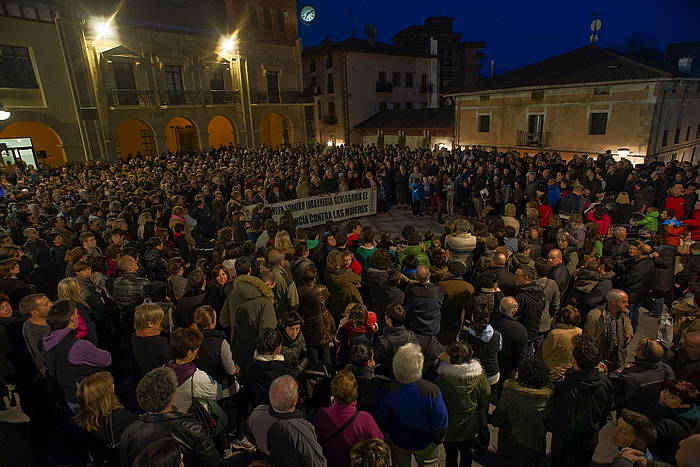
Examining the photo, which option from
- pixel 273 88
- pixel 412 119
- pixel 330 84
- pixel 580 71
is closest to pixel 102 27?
pixel 273 88

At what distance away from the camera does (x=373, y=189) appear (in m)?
14.3

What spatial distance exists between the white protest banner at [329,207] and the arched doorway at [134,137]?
70.0 ft

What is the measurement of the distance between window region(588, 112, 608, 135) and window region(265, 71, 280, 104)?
22.8 m

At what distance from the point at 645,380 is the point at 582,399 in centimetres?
71

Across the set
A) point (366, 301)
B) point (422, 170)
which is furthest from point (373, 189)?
point (366, 301)

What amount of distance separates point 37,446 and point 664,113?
25484 mm

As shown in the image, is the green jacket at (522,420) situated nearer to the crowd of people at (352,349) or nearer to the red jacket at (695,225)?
the crowd of people at (352,349)

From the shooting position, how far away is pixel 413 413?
3098 millimetres

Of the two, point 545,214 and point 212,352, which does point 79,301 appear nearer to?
point 212,352

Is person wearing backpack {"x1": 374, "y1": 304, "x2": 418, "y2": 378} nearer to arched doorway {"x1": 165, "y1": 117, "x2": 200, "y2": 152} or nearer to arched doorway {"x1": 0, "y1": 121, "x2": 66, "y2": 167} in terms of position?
arched doorway {"x1": 0, "y1": 121, "x2": 66, "y2": 167}

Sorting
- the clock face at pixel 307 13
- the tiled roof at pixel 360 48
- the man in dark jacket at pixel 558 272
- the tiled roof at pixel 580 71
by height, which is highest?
the clock face at pixel 307 13

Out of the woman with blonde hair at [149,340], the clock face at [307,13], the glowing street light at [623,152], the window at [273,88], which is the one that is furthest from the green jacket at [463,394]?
the clock face at [307,13]

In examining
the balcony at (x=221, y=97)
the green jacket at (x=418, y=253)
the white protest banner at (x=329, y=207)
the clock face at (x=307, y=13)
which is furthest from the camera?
the clock face at (x=307, y=13)

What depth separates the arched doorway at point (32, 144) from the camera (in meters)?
21.5
